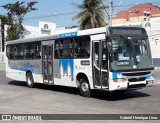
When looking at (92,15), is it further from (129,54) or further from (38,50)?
(129,54)

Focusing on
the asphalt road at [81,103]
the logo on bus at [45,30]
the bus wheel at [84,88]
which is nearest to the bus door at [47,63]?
the asphalt road at [81,103]

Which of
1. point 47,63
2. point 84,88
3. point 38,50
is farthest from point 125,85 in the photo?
point 38,50

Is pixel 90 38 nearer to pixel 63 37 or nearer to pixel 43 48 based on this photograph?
pixel 63 37

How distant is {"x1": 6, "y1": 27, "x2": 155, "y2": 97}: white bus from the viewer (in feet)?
43.2

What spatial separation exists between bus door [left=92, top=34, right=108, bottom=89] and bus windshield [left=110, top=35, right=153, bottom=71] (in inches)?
15.4

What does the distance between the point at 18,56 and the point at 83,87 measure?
6.98m

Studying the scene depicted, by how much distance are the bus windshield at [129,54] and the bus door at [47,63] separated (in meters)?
4.89

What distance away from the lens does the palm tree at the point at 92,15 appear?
140 ft

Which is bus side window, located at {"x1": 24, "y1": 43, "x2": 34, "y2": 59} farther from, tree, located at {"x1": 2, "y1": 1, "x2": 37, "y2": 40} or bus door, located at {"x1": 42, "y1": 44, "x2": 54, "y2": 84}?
tree, located at {"x1": 2, "y1": 1, "x2": 37, "y2": 40}

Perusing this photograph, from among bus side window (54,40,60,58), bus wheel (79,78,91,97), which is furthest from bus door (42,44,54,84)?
bus wheel (79,78,91,97)

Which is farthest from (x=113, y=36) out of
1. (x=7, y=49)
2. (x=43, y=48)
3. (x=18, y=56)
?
(x=7, y=49)

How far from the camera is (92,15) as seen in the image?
141 feet

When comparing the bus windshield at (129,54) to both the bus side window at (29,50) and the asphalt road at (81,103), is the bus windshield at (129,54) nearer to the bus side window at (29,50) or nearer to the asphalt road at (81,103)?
the asphalt road at (81,103)

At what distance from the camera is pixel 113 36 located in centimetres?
1328
